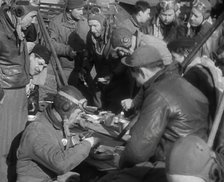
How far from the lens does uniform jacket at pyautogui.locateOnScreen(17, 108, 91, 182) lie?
19.3ft

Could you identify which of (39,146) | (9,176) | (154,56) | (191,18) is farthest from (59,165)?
(191,18)

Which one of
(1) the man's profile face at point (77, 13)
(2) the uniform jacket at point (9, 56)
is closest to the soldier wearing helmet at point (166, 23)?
(1) the man's profile face at point (77, 13)

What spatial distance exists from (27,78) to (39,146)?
92.3 inches

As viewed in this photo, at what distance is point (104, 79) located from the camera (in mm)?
9859

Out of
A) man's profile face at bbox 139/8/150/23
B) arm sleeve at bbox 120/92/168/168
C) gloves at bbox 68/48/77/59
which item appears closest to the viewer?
arm sleeve at bbox 120/92/168/168

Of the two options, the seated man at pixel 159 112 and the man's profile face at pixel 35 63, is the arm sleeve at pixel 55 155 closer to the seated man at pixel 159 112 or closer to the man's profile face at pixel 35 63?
the seated man at pixel 159 112

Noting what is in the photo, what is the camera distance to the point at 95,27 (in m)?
9.67

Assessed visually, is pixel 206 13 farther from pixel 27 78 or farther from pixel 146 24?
pixel 27 78

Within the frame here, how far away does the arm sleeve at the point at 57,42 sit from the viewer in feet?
33.5

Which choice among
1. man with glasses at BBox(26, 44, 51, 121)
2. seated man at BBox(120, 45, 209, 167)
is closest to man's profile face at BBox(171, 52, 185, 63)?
man with glasses at BBox(26, 44, 51, 121)

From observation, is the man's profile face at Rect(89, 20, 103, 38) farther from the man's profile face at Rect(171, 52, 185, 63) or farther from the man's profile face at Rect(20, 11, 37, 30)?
the man's profile face at Rect(171, 52, 185, 63)

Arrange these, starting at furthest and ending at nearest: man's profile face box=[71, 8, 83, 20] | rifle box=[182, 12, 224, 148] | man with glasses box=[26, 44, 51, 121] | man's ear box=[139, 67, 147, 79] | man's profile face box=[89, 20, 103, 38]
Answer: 1. man's profile face box=[71, 8, 83, 20]
2. man's profile face box=[89, 20, 103, 38]
3. man with glasses box=[26, 44, 51, 121]
4. man's ear box=[139, 67, 147, 79]
5. rifle box=[182, 12, 224, 148]

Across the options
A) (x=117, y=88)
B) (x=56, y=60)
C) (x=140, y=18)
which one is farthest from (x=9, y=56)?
(x=140, y=18)

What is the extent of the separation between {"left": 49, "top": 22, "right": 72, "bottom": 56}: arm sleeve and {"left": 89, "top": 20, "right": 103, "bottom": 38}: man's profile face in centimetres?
68
